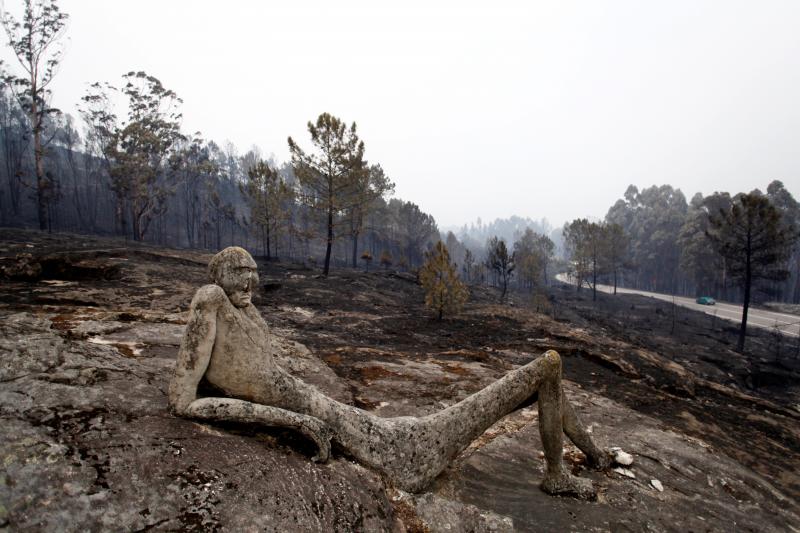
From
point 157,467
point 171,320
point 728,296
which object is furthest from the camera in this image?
point 728,296

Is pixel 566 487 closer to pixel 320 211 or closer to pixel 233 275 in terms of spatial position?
pixel 233 275

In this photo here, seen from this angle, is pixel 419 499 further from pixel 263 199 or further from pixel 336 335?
pixel 263 199

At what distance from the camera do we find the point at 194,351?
8.39ft

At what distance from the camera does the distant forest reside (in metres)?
24.1

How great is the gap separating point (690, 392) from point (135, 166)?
35628 millimetres

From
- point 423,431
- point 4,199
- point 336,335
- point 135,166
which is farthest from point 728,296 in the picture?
point 4,199

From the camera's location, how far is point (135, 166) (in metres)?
29.4

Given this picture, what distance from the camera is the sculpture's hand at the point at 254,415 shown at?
8.18ft

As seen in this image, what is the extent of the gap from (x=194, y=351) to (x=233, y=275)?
59 cm

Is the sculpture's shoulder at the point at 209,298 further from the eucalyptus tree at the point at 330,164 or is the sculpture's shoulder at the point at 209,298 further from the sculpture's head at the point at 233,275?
the eucalyptus tree at the point at 330,164

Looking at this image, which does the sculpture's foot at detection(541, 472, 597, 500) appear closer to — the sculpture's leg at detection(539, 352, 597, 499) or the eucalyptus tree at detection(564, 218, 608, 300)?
the sculpture's leg at detection(539, 352, 597, 499)

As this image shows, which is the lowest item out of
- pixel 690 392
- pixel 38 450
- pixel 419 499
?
pixel 690 392

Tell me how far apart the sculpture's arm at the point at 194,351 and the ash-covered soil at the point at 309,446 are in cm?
16

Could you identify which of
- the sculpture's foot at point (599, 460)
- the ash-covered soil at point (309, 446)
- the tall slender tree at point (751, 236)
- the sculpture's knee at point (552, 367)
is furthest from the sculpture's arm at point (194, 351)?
the tall slender tree at point (751, 236)
